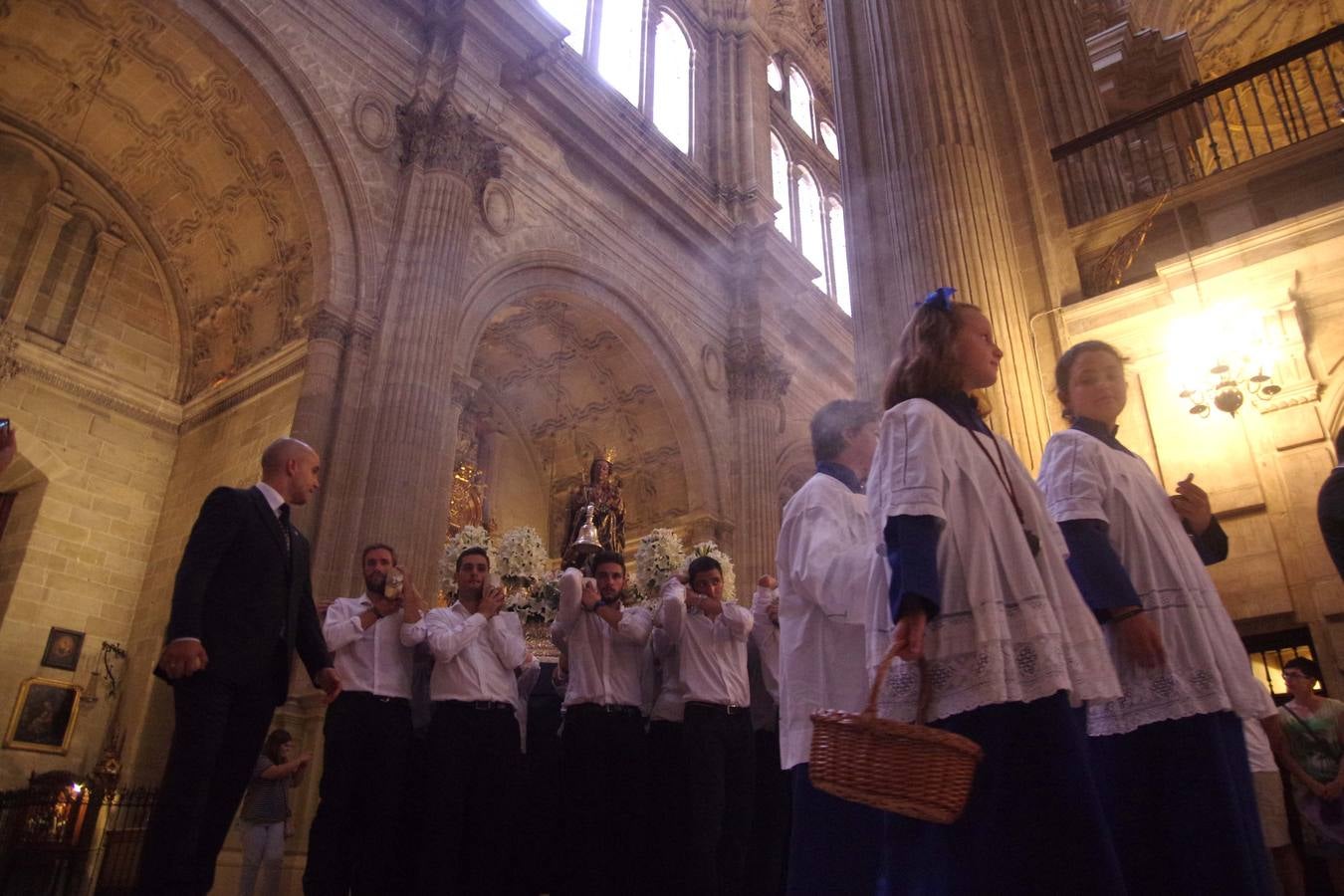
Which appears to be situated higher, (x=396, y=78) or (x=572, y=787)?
Result: (x=396, y=78)

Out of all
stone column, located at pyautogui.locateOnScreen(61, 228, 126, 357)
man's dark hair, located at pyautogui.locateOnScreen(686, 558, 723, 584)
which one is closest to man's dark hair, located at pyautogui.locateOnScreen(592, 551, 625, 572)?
man's dark hair, located at pyautogui.locateOnScreen(686, 558, 723, 584)

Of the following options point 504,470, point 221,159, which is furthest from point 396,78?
point 504,470

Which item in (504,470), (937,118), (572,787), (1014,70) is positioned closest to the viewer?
(572,787)

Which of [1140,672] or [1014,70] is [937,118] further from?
[1140,672]

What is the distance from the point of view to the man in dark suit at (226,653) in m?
3.01

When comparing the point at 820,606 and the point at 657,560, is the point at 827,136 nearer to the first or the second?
the point at 657,560

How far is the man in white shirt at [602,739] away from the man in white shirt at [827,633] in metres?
2.28

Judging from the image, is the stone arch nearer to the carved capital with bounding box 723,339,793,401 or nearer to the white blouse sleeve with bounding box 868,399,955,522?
the carved capital with bounding box 723,339,793,401

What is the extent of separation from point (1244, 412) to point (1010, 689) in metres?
4.84

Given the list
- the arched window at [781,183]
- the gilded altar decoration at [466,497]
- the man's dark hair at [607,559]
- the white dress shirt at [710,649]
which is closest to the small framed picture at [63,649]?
the gilded altar decoration at [466,497]

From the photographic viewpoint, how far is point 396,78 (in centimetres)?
1196

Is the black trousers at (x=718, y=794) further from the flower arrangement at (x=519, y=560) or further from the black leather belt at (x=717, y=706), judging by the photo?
the flower arrangement at (x=519, y=560)

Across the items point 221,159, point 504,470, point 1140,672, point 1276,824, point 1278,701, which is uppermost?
point 221,159

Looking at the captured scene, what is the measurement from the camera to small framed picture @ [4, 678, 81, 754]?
1006 cm
